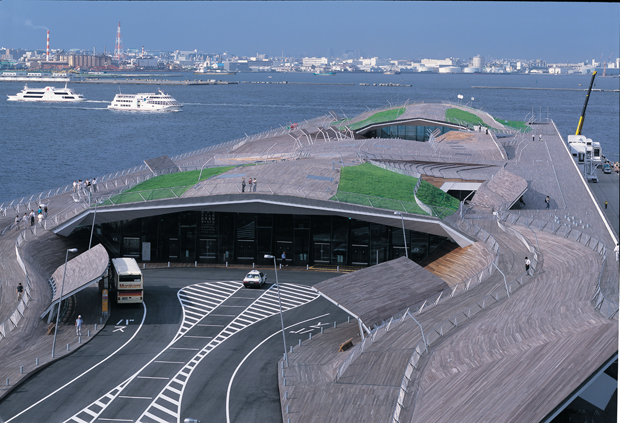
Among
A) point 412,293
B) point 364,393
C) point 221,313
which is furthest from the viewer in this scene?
point 221,313

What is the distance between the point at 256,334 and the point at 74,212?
74.8 feet

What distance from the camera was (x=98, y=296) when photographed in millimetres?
49000

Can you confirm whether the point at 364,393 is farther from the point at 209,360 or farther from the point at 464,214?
the point at 464,214

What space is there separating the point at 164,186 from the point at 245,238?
10.2 m

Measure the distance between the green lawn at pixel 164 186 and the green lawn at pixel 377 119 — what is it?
4601 centimetres

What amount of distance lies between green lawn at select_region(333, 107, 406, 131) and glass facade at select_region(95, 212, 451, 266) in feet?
174

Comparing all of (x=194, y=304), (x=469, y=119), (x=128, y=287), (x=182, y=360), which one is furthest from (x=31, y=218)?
(x=469, y=119)

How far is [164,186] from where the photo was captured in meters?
64.2

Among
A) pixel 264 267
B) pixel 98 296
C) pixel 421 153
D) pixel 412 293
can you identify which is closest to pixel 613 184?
pixel 421 153

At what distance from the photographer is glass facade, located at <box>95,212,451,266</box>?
58.9 meters

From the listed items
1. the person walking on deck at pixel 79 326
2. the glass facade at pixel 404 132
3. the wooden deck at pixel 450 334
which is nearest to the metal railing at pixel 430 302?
the wooden deck at pixel 450 334

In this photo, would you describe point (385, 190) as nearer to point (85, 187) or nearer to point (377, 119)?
point (85, 187)

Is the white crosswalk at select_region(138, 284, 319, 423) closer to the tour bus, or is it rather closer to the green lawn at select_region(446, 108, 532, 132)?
the tour bus

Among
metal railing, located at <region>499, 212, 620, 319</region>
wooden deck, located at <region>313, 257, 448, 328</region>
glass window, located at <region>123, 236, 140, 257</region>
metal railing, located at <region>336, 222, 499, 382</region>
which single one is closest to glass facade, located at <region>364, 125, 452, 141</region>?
metal railing, located at <region>499, 212, 620, 319</region>
